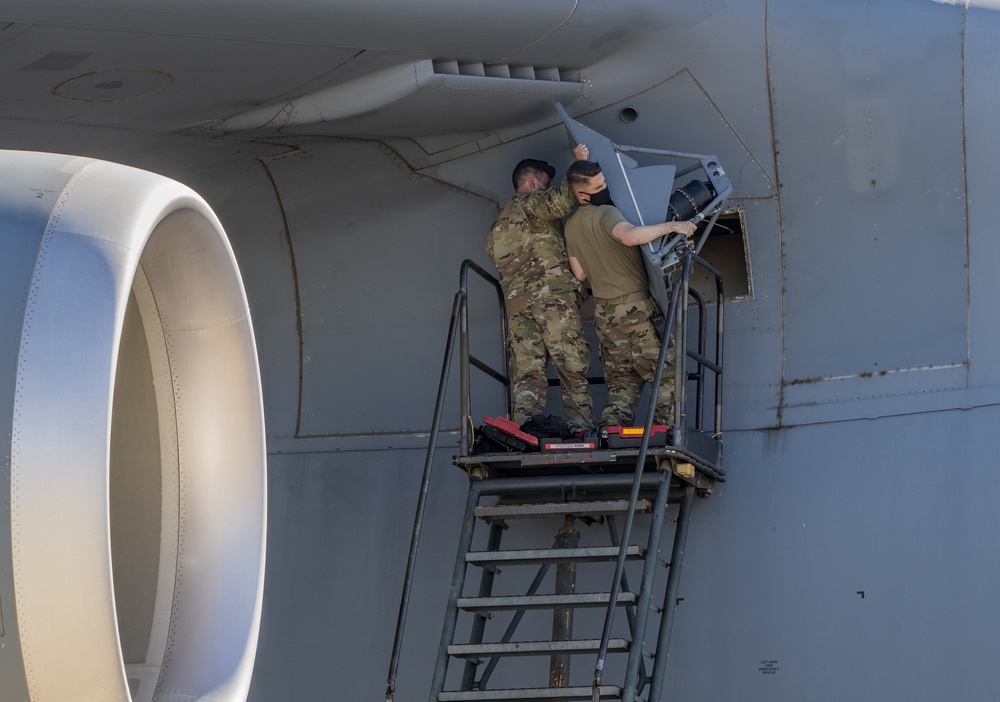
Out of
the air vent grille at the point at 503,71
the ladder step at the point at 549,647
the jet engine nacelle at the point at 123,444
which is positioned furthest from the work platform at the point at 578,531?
the jet engine nacelle at the point at 123,444

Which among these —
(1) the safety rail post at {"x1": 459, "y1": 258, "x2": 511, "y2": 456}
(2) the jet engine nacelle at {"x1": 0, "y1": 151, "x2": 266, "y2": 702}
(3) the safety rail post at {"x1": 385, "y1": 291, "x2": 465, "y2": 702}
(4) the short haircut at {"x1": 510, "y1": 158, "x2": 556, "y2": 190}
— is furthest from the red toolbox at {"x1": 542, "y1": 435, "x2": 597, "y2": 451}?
(2) the jet engine nacelle at {"x1": 0, "y1": 151, "x2": 266, "y2": 702}

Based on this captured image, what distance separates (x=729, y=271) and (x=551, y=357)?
1236mm

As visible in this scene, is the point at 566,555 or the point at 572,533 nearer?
the point at 566,555

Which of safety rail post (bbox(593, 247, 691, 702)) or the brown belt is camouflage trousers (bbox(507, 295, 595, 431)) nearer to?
the brown belt

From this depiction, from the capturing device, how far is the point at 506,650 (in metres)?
6.88

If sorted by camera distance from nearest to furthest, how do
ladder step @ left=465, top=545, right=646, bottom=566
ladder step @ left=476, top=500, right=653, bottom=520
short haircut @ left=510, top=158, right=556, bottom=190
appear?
ladder step @ left=465, top=545, right=646, bottom=566 → ladder step @ left=476, top=500, right=653, bottom=520 → short haircut @ left=510, top=158, right=556, bottom=190

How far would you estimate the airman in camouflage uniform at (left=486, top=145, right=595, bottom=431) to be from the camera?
7.86m

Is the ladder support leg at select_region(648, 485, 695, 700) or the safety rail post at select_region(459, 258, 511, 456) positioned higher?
the safety rail post at select_region(459, 258, 511, 456)

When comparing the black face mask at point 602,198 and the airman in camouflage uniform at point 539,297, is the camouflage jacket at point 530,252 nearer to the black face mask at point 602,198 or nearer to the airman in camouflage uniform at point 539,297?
the airman in camouflage uniform at point 539,297

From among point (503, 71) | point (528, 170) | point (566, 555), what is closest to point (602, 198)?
point (528, 170)

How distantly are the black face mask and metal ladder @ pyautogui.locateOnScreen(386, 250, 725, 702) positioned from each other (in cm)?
62

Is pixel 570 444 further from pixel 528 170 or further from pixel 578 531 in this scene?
pixel 528 170

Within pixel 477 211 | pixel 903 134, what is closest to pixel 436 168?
pixel 477 211

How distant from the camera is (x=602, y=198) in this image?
313 inches
